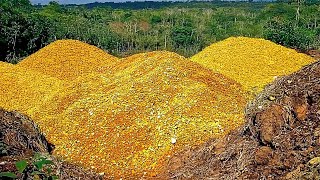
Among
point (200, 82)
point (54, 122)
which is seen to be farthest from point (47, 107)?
point (200, 82)

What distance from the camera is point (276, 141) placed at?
199 inches

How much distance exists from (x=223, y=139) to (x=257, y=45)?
355 inches

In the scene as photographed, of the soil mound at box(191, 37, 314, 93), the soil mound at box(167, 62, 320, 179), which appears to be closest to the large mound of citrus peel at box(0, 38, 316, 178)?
the soil mound at box(167, 62, 320, 179)

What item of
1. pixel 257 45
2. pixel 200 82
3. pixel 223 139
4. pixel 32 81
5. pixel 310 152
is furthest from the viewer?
pixel 257 45

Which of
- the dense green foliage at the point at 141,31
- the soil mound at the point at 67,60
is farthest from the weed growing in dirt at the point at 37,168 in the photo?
the dense green foliage at the point at 141,31

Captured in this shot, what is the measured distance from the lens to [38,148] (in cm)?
706

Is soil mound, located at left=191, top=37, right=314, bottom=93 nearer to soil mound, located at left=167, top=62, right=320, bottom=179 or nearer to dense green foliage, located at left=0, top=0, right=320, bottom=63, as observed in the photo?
dense green foliage, located at left=0, top=0, right=320, bottom=63

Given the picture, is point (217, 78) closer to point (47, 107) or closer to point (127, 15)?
point (47, 107)

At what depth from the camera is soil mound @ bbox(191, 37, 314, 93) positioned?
43.2 feet

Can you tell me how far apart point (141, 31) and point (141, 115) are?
136 ft

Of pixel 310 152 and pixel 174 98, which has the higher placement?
pixel 310 152

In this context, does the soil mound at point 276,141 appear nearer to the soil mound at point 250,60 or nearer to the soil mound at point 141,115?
the soil mound at point 141,115

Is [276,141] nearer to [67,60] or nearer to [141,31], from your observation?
[67,60]

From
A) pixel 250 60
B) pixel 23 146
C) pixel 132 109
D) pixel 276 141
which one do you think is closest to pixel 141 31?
pixel 250 60
